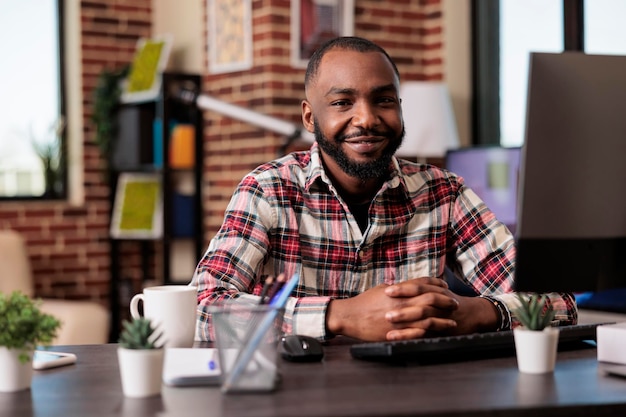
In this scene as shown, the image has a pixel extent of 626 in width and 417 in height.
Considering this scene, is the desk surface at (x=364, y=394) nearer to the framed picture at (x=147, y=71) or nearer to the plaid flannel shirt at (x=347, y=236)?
the plaid flannel shirt at (x=347, y=236)

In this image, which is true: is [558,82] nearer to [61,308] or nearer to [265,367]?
[265,367]

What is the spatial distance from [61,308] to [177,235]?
72 centimetres

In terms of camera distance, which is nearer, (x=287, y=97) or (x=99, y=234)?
(x=287, y=97)

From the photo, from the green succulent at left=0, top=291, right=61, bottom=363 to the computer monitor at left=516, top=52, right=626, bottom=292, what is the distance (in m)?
0.67

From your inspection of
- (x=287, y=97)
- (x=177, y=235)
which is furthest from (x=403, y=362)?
(x=177, y=235)

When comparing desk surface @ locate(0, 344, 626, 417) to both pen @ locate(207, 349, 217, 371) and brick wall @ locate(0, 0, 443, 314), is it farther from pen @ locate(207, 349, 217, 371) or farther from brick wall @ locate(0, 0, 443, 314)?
brick wall @ locate(0, 0, 443, 314)

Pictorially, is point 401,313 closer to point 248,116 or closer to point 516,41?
point 248,116

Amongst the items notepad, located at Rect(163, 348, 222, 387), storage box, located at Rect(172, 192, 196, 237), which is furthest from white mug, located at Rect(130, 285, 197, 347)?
storage box, located at Rect(172, 192, 196, 237)

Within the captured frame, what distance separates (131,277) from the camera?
5.29 m

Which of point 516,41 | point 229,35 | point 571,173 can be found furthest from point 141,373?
point 516,41

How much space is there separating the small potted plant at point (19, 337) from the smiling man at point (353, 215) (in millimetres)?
505

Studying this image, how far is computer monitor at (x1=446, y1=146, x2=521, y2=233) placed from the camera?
3769 millimetres

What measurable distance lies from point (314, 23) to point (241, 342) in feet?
10.7

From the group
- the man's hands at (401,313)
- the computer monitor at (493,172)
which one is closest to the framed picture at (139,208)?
the computer monitor at (493,172)
